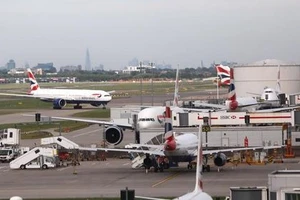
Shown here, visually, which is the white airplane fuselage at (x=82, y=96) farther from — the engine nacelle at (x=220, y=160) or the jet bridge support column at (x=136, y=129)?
the engine nacelle at (x=220, y=160)

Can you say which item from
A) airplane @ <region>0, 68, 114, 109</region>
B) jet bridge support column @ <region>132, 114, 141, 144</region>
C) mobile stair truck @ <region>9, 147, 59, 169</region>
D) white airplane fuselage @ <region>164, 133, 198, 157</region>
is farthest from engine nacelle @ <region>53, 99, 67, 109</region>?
white airplane fuselage @ <region>164, 133, 198, 157</region>

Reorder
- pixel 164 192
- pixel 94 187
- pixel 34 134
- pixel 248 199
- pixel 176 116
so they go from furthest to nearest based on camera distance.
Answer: pixel 34 134 < pixel 176 116 < pixel 94 187 < pixel 164 192 < pixel 248 199

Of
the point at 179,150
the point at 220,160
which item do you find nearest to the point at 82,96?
the point at 220,160

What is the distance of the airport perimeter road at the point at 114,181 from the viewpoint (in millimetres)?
57969

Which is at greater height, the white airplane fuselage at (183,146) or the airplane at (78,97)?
the airplane at (78,97)

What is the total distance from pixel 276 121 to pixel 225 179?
2144 cm

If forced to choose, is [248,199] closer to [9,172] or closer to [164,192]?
[164,192]

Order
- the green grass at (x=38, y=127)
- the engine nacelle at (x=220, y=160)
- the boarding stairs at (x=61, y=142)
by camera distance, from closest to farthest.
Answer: the engine nacelle at (x=220, y=160), the boarding stairs at (x=61, y=142), the green grass at (x=38, y=127)

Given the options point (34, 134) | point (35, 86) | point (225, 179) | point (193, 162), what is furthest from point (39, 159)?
point (35, 86)

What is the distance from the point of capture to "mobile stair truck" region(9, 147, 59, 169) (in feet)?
258

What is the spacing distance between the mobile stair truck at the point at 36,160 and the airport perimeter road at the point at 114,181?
140 cm

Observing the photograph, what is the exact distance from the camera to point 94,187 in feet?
201

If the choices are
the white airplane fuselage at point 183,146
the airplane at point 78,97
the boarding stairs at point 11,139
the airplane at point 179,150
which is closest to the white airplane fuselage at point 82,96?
the airplane at point 78,97

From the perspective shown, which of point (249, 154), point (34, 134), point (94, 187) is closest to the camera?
point (94, 187)
